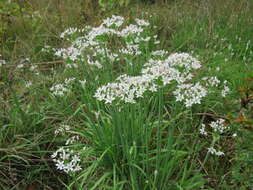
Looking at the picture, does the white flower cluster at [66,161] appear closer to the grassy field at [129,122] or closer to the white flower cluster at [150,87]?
the grassy field at [129,122]

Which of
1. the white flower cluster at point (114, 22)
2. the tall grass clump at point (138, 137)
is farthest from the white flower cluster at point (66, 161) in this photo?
the white flower cluster at point (114, 22)

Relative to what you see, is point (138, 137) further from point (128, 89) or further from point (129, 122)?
point (128, 89)

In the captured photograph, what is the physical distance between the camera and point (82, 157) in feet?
8.34

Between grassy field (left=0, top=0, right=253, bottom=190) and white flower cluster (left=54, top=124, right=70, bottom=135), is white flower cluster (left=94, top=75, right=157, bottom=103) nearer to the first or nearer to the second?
grassy field (left=0, top=0, right=253, bottom=190)

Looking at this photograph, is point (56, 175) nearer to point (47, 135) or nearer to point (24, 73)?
point (47, 135)

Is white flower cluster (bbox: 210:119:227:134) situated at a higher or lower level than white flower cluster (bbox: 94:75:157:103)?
lower

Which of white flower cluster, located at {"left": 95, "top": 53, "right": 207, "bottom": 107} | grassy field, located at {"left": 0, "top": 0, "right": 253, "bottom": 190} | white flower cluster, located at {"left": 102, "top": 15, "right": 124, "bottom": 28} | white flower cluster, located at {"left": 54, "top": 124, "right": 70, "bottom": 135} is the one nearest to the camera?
white flower cluster, located at {"left": 95, "top": 53, "right": 207, "bottom": 107}

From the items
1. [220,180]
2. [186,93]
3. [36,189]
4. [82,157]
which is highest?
[186,93]

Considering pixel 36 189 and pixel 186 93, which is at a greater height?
pixel 186 93

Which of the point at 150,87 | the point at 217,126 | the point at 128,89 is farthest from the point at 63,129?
the point at 217,126

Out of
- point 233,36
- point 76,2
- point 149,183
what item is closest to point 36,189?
point 149,183

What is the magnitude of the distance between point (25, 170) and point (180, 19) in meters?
4.61

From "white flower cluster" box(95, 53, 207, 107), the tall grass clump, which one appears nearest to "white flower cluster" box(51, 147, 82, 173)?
the tall grass clump

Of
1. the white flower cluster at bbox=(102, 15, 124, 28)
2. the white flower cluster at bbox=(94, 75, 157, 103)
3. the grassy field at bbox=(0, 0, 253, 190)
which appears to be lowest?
the grassy field at bbox=(0, 0, 253, 190)
